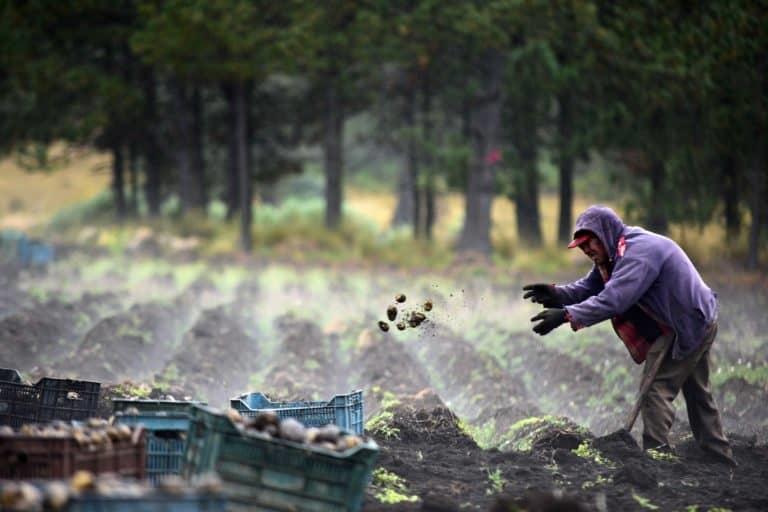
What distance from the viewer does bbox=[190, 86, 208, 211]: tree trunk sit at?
128 feet

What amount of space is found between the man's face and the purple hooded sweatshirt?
6 centimetres

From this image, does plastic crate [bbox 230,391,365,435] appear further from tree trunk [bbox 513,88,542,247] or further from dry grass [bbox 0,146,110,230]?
dry grass [bbox 0,146,110,230]

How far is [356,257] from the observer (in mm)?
33781

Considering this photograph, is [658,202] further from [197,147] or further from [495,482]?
[495,482]

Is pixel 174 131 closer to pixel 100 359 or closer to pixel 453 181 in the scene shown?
pixel 453 181

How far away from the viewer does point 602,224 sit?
8.89m

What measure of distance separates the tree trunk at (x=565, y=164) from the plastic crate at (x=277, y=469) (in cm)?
2502

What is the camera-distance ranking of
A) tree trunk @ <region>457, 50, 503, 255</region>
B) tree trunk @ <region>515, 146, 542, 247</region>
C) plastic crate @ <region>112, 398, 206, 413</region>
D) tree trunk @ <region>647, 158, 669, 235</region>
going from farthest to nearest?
tree trunk @ <region>515, 146, 542, 247</region> → tree trunk @ <region>457, 50, 503, 255</region> → tree trunk @ <region>647, 158, 669, 235</region> → plastic crate @ <region>112, 398, 206, 413</region>

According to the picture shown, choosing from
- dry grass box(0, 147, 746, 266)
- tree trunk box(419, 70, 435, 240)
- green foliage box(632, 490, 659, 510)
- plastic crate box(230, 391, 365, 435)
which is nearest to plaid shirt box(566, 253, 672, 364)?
green foliage box(632, 490, 659, 510)

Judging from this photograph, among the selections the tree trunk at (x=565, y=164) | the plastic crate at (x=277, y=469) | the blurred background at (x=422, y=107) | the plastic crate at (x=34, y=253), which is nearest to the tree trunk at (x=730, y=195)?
the blurred background at (x=422, y=107)

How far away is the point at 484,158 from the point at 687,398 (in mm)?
21891

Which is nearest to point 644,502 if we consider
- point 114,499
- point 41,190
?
point 114,499

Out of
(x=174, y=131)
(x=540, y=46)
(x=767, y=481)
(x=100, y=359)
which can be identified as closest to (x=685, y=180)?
(x=540, y=46)

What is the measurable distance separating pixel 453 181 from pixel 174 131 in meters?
10.8
